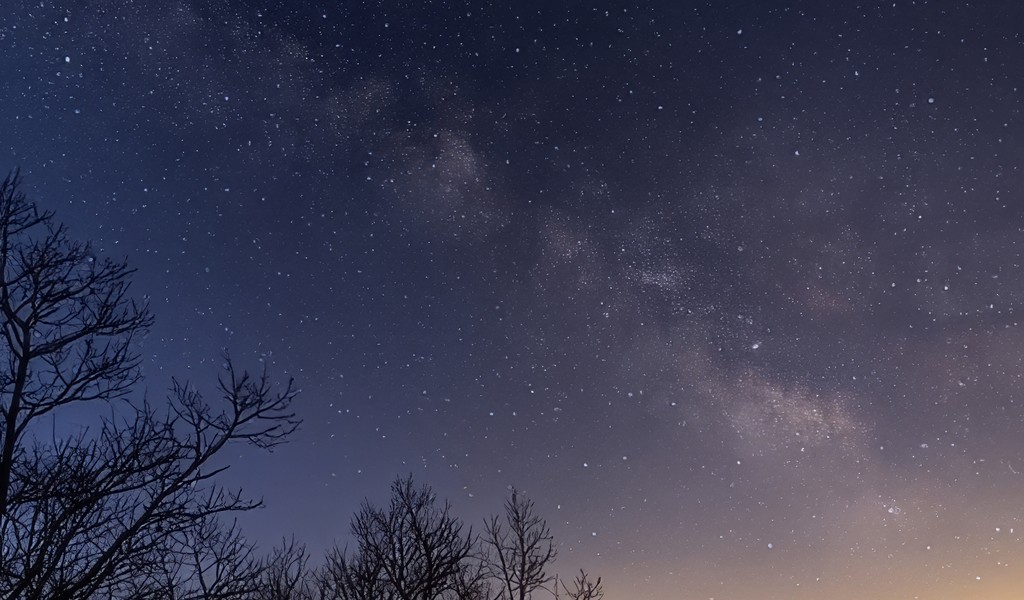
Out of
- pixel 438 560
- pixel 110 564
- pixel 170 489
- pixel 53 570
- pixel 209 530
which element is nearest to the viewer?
pixel 53 570

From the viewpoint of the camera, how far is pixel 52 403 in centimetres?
652

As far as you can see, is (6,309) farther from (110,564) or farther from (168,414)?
(110,564)

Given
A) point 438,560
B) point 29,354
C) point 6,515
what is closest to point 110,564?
point 6,515

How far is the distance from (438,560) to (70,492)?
862 cm

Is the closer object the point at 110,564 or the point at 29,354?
the point at 110,564

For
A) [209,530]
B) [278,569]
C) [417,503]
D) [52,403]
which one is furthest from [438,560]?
[52,403]

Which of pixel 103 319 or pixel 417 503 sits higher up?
pixel 417 503

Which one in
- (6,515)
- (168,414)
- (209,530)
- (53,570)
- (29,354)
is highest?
(209,530)

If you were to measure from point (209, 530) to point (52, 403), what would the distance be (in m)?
9.42

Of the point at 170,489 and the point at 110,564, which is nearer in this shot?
the point at 110,564

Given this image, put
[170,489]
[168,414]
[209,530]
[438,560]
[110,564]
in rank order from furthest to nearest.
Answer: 1. [209,530]
2. [438,560]
3. [168,414]
4. [170,489]
5. [110,564]

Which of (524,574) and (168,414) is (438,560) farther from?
(168,414)

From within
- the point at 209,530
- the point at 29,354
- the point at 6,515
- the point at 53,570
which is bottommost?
the point at 53,570

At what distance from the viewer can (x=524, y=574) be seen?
18266 mm
